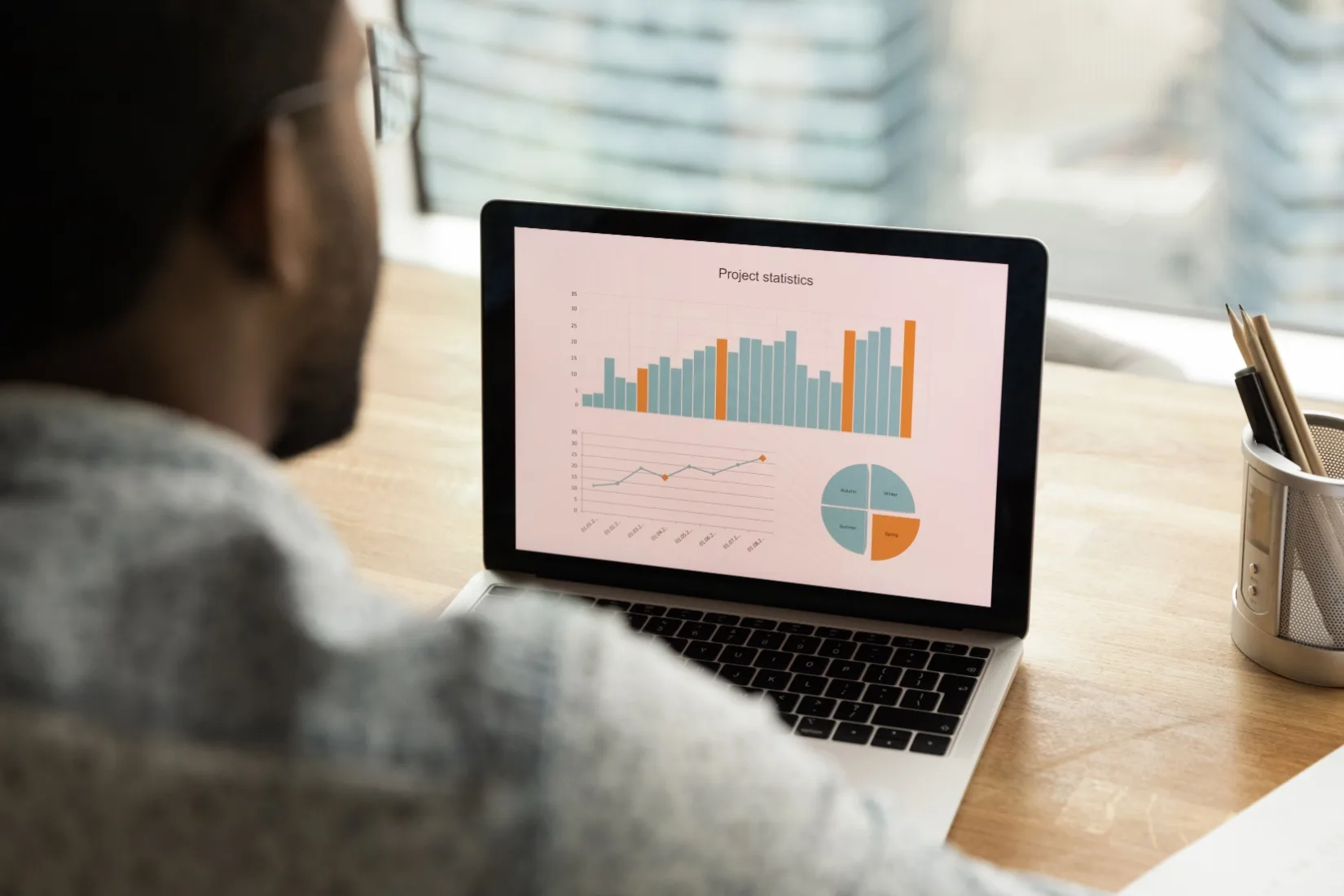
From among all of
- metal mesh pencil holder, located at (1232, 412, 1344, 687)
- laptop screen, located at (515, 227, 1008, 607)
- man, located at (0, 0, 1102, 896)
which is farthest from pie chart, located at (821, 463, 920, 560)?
man, located at (0, 0, 1102, 896)

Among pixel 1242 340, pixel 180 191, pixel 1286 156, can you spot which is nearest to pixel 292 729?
pixel 180 191

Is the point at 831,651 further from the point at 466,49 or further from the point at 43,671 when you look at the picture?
the point at 466,49

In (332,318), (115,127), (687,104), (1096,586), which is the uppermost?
(115,127)

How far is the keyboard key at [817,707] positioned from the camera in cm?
94

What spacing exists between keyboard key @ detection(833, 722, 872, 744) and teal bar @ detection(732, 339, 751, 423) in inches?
9.5

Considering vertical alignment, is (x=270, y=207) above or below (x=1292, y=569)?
above

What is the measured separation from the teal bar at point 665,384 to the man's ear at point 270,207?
1.71 ft

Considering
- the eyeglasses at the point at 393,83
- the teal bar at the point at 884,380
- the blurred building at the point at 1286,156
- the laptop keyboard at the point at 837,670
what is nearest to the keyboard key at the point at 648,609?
the laptop keyboard at the point at 837,670

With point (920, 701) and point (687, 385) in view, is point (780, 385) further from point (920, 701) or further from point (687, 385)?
point (920, 701)

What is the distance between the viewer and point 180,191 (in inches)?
20.1

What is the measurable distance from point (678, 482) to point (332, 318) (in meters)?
0.48

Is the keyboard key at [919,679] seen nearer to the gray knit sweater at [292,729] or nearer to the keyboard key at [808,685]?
the keyboard key at [808,685]

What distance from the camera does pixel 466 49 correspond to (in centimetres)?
311

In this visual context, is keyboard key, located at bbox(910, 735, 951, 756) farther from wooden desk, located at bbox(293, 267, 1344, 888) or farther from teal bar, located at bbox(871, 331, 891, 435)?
teal bar, located at bbox(871, 331, 891, 435)
